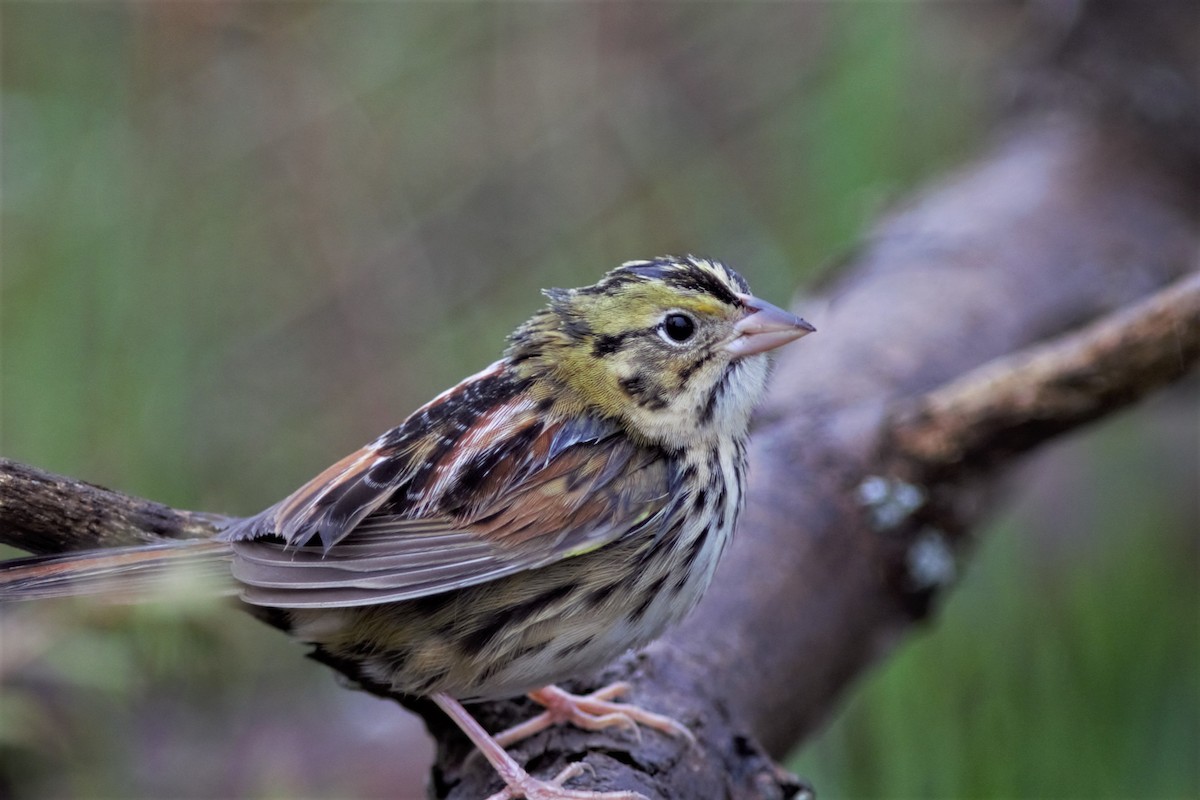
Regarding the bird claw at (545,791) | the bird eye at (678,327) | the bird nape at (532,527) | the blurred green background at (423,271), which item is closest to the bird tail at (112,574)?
the bird nape at (532,527)

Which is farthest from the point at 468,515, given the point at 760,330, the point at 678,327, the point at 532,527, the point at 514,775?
the point at 760,330

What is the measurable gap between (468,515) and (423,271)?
4215mm

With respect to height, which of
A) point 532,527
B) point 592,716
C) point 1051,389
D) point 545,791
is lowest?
point 545,791

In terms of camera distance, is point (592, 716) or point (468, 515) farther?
point (592, 716)

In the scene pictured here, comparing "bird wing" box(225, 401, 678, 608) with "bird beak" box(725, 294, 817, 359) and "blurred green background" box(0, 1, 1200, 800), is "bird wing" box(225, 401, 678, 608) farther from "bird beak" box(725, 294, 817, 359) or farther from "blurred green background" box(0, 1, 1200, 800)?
"blurred green background" box(0, 1, 1200, 800)

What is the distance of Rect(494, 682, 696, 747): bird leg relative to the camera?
2953 millimetres

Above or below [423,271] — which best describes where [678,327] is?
below

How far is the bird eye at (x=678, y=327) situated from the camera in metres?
Answer: 3.12

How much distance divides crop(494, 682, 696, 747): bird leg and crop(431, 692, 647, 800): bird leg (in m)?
0.17

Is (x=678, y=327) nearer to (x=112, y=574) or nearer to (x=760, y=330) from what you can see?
(x=760, y=330)

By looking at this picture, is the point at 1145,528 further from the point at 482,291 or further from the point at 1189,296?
the point at 482,291

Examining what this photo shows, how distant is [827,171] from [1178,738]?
91.3 inches

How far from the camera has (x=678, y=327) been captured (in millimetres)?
3121

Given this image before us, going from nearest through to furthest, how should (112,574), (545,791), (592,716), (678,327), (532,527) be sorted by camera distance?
(112,574) → (545,791) → (532,527) → (592,716) → (678,327)
